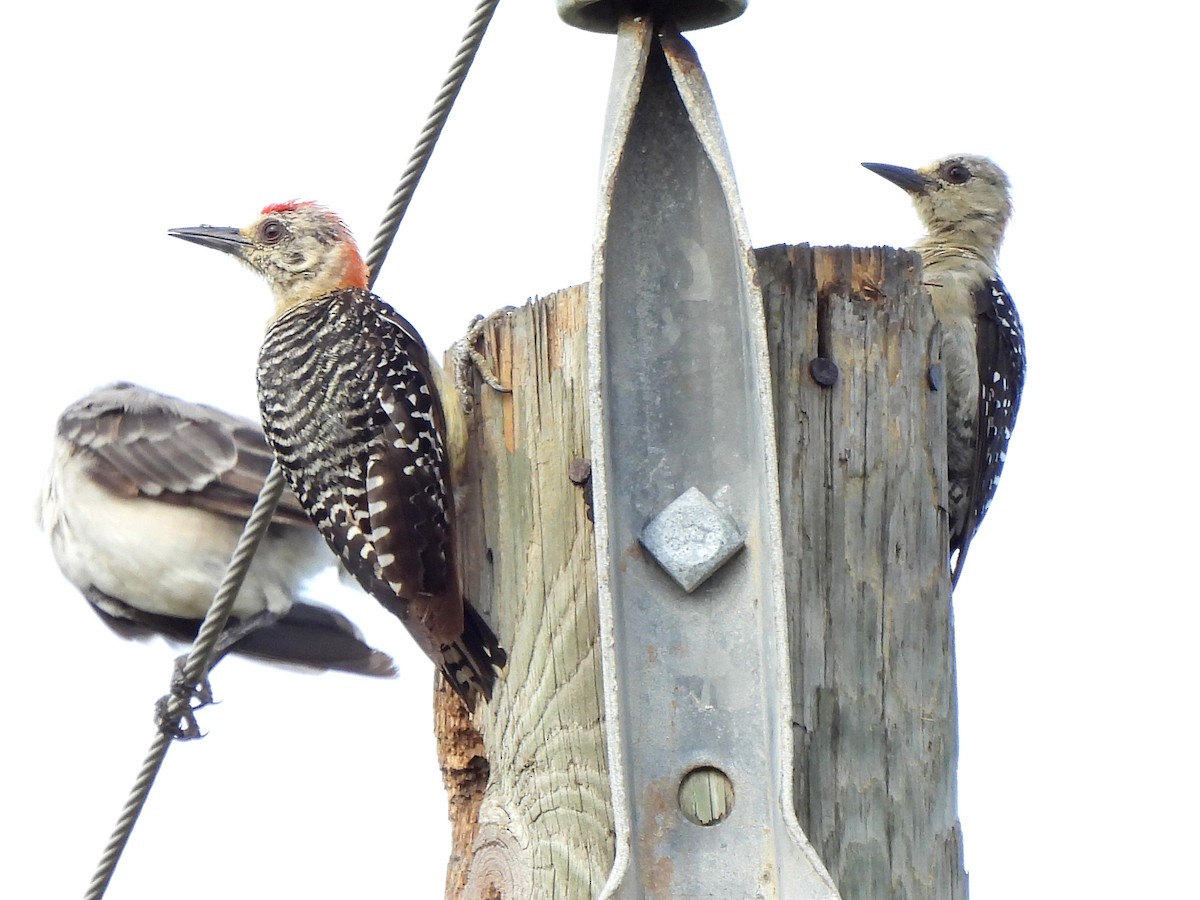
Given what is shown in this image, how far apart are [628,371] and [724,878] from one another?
38.7 inches

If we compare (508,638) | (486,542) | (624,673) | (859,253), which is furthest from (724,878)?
(859,253)

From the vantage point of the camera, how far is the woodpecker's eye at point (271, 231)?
6.11m

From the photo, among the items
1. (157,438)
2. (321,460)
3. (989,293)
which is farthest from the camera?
(157,438)

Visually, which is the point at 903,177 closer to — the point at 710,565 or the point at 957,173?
the point at 957,173

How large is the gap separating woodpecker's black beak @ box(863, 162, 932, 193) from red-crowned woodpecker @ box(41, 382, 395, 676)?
9.36ft

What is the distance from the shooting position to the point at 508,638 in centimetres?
362

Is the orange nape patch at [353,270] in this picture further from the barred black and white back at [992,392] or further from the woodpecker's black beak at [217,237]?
the barred black and white back at [992,392]

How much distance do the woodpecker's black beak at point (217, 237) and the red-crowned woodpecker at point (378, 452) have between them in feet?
2.02

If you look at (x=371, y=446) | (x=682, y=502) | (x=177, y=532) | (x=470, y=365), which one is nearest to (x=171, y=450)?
(x=177, y=532)

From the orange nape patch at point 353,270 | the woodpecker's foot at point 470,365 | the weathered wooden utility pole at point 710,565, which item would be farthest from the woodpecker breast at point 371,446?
the weathered wooden utility pole at point 710,565

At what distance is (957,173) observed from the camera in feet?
22.4

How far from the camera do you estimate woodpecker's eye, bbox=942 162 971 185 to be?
6.79 m

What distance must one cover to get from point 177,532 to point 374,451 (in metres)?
2.34

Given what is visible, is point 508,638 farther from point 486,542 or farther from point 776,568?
point 776,568
